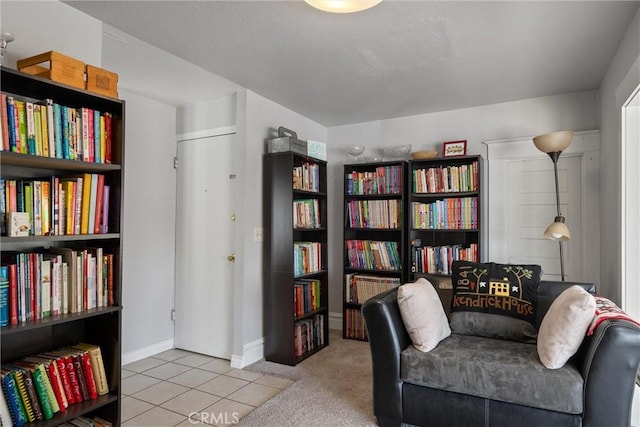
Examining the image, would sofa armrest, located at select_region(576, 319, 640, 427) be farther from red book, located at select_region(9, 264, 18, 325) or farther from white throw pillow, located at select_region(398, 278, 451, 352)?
red book, located at select_region(9, 264, 18, 325)

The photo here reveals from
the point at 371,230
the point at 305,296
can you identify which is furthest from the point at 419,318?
the point at 371,230

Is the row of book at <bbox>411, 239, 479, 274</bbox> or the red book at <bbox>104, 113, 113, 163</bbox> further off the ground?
the red book at <bbox>104, 113, 113, 163</bbox>

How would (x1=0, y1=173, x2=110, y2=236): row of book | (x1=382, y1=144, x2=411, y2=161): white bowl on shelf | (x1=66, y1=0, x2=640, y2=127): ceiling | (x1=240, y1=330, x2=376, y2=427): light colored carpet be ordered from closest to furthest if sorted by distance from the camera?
1. (x1=0, y1=173, x2=110, y2=236): row of book
2. (x1=66, y1=0, x2=640, y2=127): ceiling
3. (x1=240, y1=330, x2=376, y2=427): light colored carpet
4. (x1=382, y1=144, x2=411, y2=161): white bowl on shelf

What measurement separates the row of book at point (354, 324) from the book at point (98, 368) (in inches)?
102

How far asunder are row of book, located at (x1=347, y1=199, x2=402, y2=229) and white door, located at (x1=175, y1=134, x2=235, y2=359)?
132cm

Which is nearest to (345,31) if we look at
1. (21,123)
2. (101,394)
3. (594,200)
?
(21,123)

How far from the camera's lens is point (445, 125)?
3.99m

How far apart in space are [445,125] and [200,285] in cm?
294

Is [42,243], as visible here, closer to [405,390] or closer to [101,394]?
[101,394]

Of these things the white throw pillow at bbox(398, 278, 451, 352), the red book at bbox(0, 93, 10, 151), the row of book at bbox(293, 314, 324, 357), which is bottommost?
the row of book at bbox(293, 314, 324, 357)

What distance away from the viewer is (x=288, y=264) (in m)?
3.36

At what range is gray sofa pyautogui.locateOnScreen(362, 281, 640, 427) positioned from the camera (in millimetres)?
1782

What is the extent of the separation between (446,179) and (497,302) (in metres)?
1.50

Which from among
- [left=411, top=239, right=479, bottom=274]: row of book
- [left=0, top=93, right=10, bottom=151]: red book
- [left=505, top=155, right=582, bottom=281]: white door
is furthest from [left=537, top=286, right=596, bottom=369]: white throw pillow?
[left=0, top=93, right=10, bottom=151]: red book
